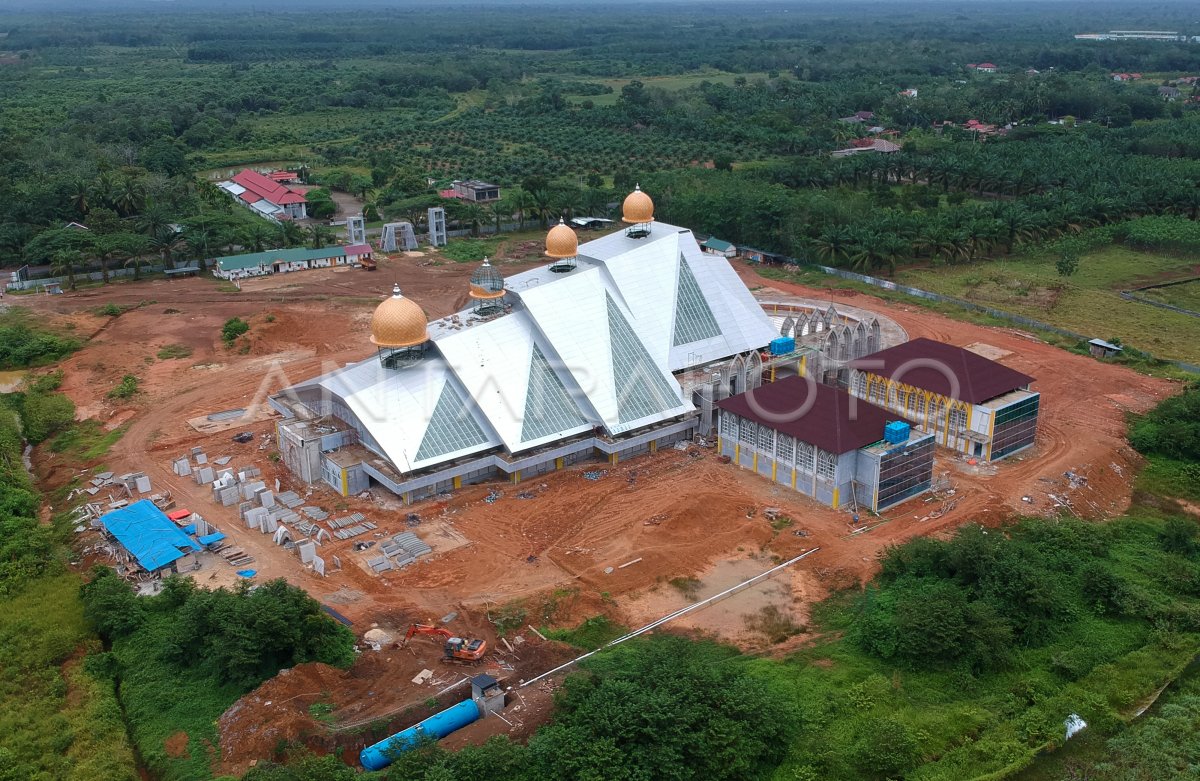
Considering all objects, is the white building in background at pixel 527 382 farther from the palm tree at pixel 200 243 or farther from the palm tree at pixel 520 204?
the palm tree at pixel 520 204

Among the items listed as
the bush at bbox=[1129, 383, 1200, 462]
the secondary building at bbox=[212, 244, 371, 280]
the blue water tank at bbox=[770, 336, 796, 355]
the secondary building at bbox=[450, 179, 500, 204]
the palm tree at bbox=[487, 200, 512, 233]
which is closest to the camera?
the bush at bbox=[1129, 383, 1200, 462]

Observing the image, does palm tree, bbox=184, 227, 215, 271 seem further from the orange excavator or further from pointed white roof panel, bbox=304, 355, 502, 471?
the orange excavator

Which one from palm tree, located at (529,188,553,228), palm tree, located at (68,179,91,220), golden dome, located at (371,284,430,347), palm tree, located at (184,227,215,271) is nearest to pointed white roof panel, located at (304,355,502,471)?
golden dome, located at (371,284,430,347)

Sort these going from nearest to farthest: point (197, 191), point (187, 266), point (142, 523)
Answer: point (142, 523) < point (187, 266) < point (197, 191)

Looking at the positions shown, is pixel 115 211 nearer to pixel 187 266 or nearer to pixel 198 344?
pixel 187 266

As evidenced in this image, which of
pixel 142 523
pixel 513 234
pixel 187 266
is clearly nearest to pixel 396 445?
pixel 142 523

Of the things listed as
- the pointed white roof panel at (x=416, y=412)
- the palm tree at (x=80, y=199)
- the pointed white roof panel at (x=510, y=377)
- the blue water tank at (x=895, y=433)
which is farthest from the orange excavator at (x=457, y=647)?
the palm tree at (x=80, y=199)

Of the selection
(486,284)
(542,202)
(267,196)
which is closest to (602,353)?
(486,284)
